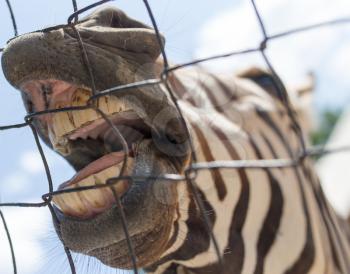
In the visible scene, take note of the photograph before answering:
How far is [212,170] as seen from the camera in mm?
1833

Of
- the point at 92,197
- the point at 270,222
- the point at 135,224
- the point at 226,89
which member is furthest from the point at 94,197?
the point at 226,89

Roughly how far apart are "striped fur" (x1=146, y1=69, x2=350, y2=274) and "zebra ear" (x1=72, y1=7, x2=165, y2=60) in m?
0.39

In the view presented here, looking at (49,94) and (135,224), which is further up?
(49,94)

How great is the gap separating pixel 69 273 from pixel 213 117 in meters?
0.74

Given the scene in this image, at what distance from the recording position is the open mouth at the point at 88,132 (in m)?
1.34

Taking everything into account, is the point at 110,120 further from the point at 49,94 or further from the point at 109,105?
the point at 49,94

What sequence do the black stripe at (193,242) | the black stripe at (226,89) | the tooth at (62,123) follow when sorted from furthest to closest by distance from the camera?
the black stripe at (226,89)
the black stripe at (193,242)
the tooth at (62,123)

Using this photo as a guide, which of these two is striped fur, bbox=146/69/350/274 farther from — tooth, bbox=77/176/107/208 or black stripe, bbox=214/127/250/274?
tooth, bbox=77/176/107/208

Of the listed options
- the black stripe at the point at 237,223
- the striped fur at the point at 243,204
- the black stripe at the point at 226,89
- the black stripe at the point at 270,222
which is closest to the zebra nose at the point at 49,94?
the striped fur at the point at 243,204

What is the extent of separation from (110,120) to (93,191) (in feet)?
0.49

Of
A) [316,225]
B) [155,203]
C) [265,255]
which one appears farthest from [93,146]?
[316,225]

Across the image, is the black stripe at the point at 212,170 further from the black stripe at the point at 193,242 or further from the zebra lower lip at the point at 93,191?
the zebra lower lip at the point at 93,191

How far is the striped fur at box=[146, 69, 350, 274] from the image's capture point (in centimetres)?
174

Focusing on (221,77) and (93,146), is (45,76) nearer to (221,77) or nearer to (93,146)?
(93,146)
